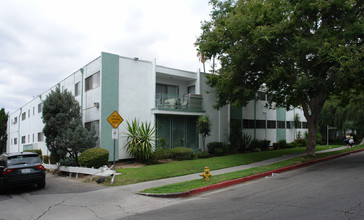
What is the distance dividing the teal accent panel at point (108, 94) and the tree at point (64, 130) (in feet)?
2.83

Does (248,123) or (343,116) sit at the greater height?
(343,116)

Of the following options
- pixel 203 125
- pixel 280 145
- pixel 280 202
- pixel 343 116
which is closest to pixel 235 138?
pixel 203 125

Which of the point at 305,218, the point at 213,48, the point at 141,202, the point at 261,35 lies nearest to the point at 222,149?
the point at 213,48

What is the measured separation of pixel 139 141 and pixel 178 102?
4.70 m

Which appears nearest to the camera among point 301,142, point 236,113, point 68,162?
point 68,162

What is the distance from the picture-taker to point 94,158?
13.2 metres

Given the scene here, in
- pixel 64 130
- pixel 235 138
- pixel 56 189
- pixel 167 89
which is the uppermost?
pixel 167 89

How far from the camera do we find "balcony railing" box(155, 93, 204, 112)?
1814cm

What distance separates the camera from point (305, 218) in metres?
5.31

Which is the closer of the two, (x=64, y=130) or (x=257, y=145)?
(x=64, y=130)

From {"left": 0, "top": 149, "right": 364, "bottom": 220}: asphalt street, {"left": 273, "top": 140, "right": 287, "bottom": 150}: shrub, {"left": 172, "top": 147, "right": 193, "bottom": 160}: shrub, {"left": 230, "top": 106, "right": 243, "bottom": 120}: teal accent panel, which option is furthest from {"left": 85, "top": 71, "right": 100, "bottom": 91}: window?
{"left": 273, "top": 140, "right": 287, "bottom": 150}: shrub

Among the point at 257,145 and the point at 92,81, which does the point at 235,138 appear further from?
the point at 92,81

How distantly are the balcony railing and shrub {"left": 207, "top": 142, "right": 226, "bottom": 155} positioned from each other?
280cm

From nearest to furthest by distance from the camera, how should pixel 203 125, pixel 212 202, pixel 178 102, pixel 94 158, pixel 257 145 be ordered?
pixel 212 202
pixel 94 158
pixel 203 125
pixel 178 102
pixel 257 145
